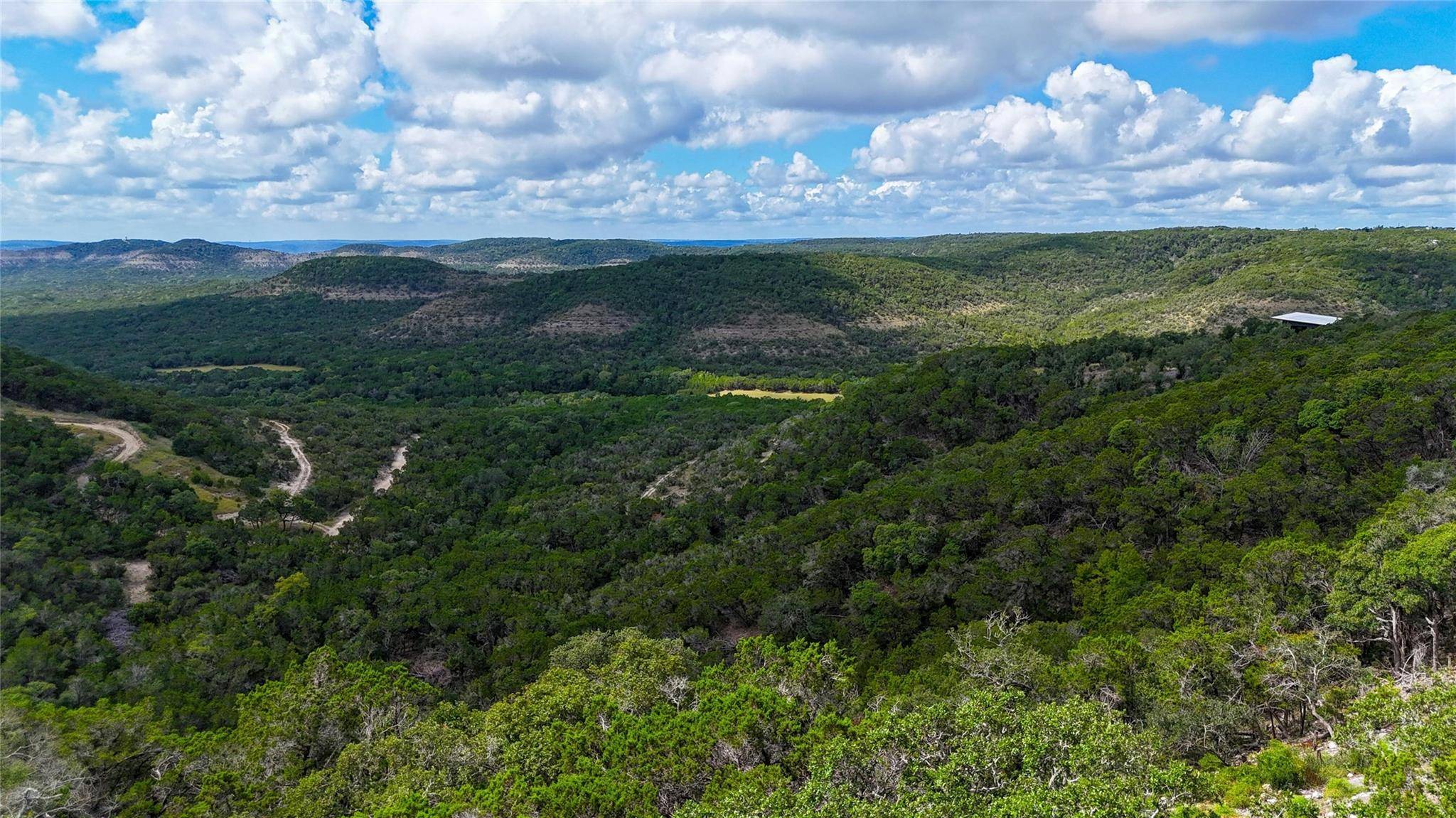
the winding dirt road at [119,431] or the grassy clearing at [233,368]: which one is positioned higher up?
the winding dirt road at [119,431]

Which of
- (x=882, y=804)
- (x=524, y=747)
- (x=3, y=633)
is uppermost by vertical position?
(x=882, y=804)

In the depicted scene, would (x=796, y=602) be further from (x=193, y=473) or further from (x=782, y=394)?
(x=782, y=394)

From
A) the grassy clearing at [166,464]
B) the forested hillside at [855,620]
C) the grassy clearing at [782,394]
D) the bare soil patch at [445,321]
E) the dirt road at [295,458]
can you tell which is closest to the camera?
the forested hillside at [855,620]

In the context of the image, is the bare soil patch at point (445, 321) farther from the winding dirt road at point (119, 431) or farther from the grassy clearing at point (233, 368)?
the winding dirt road at point (119, 431)

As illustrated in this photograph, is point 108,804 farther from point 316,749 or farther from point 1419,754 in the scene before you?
point 1419,754

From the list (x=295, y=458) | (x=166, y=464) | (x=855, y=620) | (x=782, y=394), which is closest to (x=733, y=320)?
(x=782, y=394)

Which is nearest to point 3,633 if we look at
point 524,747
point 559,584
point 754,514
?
point 559,584

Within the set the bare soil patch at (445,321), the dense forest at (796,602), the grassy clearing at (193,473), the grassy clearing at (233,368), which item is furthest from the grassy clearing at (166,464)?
the bare soil patch at (445,321)

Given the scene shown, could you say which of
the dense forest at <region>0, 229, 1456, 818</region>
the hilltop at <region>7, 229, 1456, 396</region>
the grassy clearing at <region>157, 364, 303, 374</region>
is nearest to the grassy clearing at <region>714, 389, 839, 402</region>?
the hilltop at <region>7, 229, 1456, 396</region>
